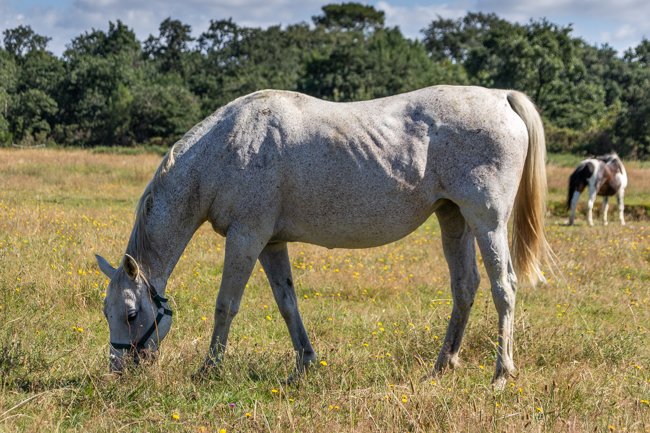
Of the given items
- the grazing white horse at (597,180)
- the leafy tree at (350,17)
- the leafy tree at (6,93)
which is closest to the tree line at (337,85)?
the leafy tree at (6,93)

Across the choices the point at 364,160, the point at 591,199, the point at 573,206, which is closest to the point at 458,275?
the point at 364,160

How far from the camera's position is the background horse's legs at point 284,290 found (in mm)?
5512

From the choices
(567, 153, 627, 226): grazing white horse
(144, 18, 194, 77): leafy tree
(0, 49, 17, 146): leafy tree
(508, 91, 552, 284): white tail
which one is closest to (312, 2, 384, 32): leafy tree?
(144, 18, 194, 77): leafy tree

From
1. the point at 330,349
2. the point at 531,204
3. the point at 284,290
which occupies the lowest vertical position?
the point at 330,349

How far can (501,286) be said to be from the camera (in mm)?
5211

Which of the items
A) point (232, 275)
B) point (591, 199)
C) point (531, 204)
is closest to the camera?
point (232, 275)

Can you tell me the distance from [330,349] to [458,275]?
1.25 m

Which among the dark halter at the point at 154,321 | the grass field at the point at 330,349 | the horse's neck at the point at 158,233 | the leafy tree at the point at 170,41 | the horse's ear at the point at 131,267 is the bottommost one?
the grass field at the point at 330,349

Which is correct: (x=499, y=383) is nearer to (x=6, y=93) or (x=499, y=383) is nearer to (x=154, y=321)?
(x=154, y=321)

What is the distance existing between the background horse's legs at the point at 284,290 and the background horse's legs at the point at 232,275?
1.53ft

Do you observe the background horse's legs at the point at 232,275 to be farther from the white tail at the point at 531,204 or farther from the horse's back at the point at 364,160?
the white tail at the point at 531,204

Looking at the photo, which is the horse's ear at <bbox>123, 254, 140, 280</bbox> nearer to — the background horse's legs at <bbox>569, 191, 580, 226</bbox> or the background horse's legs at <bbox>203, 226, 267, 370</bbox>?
the background horse's legs at <bbox>203, 226, 267, 370</bbox>

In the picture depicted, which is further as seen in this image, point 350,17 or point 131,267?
point 350,17

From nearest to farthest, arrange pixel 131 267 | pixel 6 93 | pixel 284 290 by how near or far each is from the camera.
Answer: pixel 131 267, pixel 284 290, pixel 6 93
